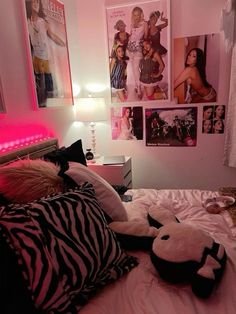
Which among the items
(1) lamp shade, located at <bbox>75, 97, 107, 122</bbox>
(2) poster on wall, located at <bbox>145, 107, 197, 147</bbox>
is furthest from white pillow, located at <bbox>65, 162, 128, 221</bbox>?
(2) poster on wall, located at <bbox>145, 107, 197, 147</bbox>

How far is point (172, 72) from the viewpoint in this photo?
242cm

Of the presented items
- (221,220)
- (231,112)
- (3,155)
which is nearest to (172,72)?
(231,112)

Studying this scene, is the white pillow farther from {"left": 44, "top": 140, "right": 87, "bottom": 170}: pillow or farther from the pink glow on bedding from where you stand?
the pink glow on bedding

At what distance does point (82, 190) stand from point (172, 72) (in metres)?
1.84

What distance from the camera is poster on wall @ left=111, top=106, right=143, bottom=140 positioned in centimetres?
262

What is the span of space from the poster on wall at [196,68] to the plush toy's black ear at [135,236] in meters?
1.72

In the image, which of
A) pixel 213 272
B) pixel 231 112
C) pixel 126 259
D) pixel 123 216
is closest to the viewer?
pixel 213 272

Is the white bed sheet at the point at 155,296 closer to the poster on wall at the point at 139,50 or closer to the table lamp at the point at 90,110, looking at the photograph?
the table lamp at the point at 90,110

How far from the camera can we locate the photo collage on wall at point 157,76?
2.32 metres

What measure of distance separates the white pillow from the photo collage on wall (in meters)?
1.50

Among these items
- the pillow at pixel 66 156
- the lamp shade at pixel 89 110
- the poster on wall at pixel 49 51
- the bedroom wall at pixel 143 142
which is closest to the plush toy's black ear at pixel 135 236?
the pillow at pixel 66 156

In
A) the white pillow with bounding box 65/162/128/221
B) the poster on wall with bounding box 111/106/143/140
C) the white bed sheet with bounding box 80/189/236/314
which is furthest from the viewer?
the poster on wall with bounding box 111/106/143/140

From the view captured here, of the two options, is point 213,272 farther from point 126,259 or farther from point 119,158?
point 119,158

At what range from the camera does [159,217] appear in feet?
4.11
